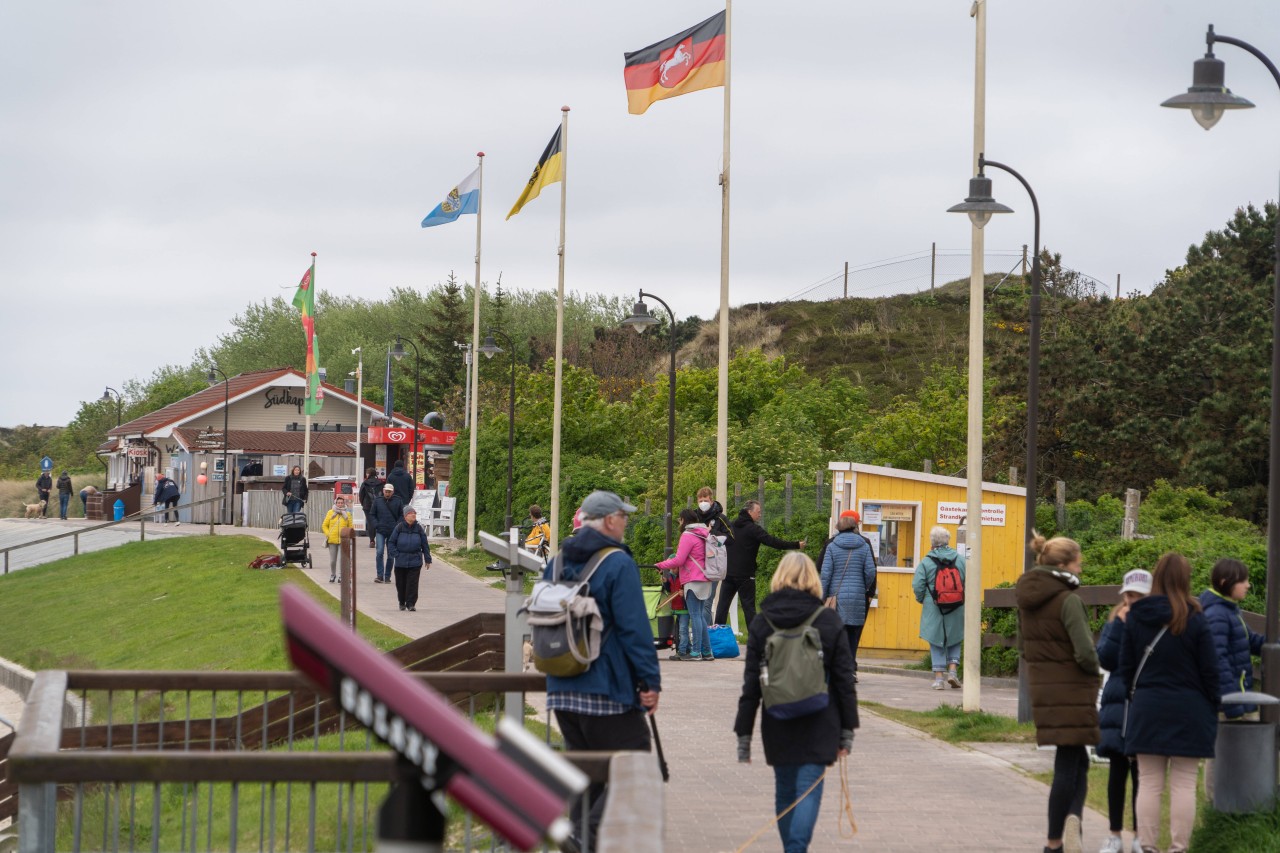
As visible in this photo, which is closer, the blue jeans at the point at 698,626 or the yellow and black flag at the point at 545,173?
the blue jeans at the point at 698,626

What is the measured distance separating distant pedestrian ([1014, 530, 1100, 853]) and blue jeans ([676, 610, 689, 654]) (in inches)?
429

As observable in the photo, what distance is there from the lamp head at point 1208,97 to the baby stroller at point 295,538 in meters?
26.5

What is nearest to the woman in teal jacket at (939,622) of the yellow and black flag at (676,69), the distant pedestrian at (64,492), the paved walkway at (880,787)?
the paved walkway at (880,787)

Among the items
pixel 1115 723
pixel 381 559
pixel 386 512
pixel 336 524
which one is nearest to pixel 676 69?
pixel 386 512

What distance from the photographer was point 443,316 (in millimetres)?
104875

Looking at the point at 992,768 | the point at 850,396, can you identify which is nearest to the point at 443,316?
the point at 850,396

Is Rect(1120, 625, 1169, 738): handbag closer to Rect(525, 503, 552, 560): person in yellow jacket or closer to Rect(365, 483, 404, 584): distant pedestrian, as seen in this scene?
Rect(525, 503, 552, 560): person in yellow jacket

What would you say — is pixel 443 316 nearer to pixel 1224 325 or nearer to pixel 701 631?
pixel 1224 325

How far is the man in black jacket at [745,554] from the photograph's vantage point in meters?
18.1

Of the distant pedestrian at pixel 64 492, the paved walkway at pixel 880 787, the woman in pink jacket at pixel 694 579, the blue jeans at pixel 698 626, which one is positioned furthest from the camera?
the distant pedestrian at pixel 64 492

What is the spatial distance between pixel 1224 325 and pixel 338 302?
9070 cm

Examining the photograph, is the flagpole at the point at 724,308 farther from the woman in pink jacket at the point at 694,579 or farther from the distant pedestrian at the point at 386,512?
the distant pedestrian at the point at 386,512

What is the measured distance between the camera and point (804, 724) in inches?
312

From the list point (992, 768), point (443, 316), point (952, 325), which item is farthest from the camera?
point (443, 316)
